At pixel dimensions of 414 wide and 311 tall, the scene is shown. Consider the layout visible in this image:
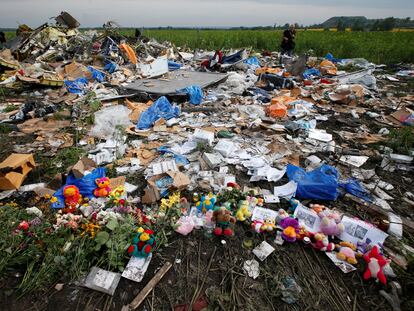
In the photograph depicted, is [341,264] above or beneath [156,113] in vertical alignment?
beneath

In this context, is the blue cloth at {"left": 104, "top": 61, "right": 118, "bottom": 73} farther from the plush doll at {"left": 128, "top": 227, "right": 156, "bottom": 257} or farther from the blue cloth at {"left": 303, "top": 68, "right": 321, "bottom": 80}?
the plush doll at {"left": 128, "top": 227, "right": 156, "bottom": 257}

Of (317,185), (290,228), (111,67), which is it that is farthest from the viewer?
(111,67)

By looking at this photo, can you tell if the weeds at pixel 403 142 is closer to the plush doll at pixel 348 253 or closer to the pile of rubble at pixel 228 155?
the pile of rubble at pixel 228 155

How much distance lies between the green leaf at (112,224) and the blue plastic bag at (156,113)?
2527 millimetres

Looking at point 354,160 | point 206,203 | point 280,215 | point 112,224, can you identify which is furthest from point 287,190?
point 112,224

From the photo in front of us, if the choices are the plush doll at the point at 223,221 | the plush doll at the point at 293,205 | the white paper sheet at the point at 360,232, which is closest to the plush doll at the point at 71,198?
the plush doll at the point at 223,221

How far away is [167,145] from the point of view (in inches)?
147

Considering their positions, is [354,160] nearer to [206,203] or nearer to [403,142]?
[403,142]

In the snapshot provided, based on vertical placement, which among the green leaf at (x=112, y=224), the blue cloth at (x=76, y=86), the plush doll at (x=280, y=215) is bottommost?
the plush doll at (x=280, y=215)

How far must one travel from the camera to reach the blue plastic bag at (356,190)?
275 cm

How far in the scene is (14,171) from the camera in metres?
2.78

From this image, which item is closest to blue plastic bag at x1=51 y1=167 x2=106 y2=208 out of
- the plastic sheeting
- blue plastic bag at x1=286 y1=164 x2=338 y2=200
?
the plastic sheeting

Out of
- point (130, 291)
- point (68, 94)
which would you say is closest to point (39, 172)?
point (130, 291)

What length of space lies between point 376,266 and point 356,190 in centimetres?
111
